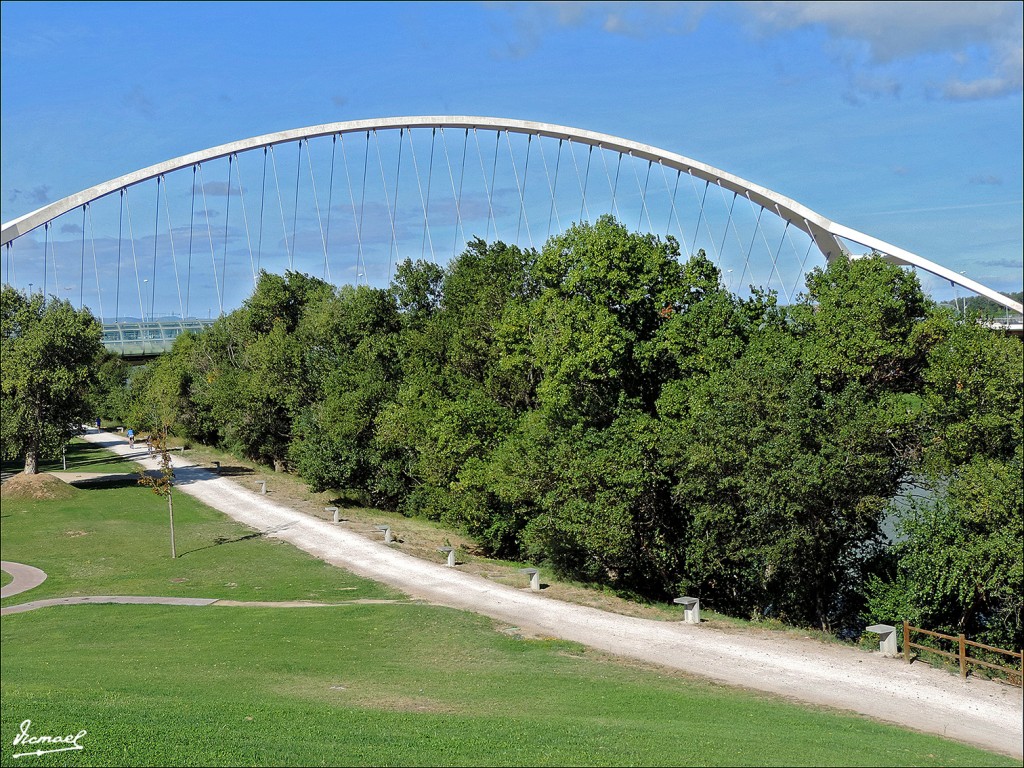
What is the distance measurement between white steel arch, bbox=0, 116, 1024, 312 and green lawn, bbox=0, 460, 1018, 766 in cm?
3665

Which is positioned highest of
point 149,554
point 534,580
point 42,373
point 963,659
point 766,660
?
point 42,373

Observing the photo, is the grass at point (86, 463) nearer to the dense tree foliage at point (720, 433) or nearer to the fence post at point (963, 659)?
the dense tree foliage at point (720, 433)

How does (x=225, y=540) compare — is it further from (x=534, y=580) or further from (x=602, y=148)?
(x=602, y=148)

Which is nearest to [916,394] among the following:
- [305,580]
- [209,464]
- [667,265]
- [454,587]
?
[667,265]

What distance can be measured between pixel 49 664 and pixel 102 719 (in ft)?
8.42

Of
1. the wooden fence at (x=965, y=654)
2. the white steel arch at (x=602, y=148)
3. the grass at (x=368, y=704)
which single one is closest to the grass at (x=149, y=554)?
the grass at (x=368, y=704)

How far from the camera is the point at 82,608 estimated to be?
60.2ft

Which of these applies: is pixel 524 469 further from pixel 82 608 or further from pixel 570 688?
pixel 82 608

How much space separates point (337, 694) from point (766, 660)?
10.5 m

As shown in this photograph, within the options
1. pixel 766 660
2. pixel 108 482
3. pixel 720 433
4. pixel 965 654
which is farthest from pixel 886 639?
pixel 108 482

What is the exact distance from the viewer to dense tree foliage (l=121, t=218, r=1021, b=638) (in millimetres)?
26438

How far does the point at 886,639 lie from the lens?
22.6m

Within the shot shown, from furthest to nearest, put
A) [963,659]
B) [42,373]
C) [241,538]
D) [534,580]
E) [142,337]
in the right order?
[142,337]
[42,373]
[241,538]
[534,580]
[963,659]

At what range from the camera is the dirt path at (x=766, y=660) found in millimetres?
17594
